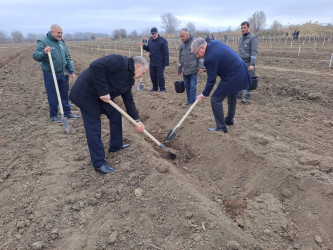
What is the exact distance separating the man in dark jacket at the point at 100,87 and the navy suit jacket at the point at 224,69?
4.29ft

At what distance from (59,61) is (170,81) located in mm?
5096

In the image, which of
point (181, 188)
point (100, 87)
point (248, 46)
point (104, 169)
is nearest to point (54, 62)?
point (100, 87)

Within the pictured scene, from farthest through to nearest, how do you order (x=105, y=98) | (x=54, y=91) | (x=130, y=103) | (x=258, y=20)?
(x=258, y=20)
(x=54, y=91)
(x=130, y=103)
(x=105, y=98)

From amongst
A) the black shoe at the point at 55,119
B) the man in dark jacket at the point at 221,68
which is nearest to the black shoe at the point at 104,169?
the man in dark jacket at the point at 221,68

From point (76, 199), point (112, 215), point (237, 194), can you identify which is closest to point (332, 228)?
point (237, 194)

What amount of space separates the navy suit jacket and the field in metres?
0.89

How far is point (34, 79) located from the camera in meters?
11.0

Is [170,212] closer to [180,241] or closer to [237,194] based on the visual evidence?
[180,241]

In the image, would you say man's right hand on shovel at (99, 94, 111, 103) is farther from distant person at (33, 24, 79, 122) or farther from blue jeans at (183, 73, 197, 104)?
blue jeans at (183, 73, 197, 104)

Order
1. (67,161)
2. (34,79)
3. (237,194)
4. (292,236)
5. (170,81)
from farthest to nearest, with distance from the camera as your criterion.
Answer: (34,79)
(170,81)
(67,161)
(237,194)
(292,236)

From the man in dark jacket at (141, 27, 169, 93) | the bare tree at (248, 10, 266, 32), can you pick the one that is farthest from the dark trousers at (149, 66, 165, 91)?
the bare tree at (248, 10, 266, 32)

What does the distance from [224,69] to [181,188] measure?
2214 mm

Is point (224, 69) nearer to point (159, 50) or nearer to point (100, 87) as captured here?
point (100, 87)

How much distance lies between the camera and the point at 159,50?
24.3 ft
